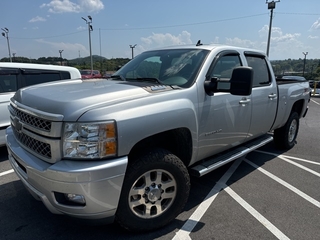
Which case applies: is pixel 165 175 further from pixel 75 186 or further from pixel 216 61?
pixel 216 61

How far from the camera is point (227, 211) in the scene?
309cm

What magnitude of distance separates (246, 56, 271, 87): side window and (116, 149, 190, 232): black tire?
218cm

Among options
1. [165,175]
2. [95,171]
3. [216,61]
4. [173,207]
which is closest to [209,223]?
[173,207]

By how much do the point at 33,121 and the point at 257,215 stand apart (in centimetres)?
267

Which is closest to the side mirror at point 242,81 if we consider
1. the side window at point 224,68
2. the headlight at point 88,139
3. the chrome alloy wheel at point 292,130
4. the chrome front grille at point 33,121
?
the side window at point 224,68

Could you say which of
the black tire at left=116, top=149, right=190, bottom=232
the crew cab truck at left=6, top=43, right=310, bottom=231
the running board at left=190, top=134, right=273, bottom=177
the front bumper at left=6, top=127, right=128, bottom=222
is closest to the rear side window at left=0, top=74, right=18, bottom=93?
the crew cab truck at left=6, top=43, right=310, bottom=231

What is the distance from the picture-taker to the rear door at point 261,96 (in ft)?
12.6

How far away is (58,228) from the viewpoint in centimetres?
271

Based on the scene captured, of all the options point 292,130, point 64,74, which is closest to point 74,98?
point 64,74

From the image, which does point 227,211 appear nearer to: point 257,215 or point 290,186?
point 257,215

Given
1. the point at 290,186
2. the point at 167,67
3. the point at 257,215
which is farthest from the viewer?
the point at 290,186

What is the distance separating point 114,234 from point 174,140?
1.17 metres

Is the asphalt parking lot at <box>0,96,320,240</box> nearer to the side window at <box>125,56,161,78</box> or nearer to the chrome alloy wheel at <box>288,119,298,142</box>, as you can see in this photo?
the chrome alloy wheel at <box>288,119,298,142</box>

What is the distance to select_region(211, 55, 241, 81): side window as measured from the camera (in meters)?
3.30
